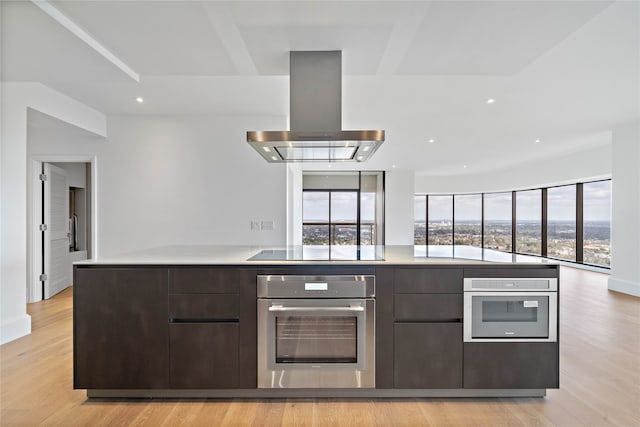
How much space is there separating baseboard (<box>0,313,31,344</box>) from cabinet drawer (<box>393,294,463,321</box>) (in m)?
3.55

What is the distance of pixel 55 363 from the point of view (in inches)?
104

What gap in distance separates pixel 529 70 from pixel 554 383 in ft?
8.74

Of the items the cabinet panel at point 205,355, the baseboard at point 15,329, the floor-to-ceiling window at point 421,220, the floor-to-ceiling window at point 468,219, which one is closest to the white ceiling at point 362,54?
the cabinet panel at point 205,355

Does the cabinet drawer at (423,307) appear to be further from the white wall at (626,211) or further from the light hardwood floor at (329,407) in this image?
the white wall at (626,211)

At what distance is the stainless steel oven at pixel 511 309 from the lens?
81.8 inches

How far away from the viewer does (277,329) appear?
2098 millimetres

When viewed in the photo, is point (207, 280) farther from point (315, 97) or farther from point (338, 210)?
point (338, 210)

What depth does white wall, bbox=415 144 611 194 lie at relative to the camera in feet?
21.2

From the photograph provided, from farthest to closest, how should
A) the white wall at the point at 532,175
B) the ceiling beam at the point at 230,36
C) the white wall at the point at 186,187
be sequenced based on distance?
the white wall at the point at 532,175
the white wall at the point at 186,187
the ceiling beam at the point at 230,36

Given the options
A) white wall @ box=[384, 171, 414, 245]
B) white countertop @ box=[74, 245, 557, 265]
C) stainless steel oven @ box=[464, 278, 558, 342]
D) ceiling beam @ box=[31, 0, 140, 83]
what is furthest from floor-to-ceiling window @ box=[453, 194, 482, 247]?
ceiling beam @ box=[31, 0, 140, 83]

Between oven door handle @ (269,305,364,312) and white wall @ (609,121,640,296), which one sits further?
white wall @ (609,121,640,296)

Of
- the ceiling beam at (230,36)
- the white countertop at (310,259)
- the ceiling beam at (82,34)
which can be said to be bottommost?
the white countertop at (310,259)

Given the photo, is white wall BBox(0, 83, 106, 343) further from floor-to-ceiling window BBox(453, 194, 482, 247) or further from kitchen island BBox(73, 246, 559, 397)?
floor-to-ceiling window BBox(453, 194, 482, 247)

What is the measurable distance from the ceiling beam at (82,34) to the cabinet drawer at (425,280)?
2562 millimetres
